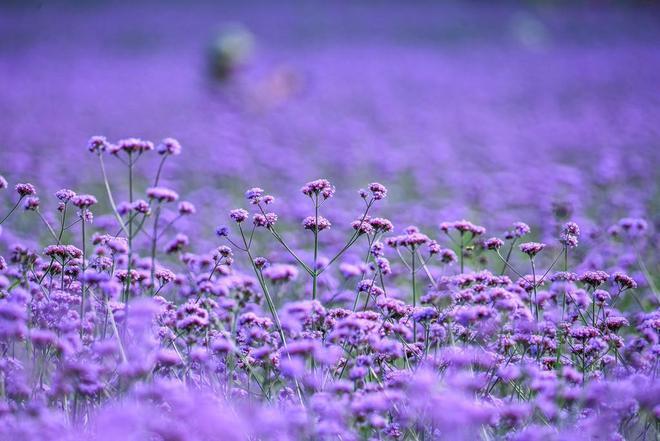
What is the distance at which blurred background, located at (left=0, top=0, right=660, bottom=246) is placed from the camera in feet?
30.8

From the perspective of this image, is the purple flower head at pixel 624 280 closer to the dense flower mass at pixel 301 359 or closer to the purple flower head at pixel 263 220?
the dense flower mass at pixel 301 359

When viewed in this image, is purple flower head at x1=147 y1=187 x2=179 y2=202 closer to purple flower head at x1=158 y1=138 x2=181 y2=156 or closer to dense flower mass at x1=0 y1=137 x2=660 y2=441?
dense flower mass at x1=0 y1=137 x2=660 y2=441

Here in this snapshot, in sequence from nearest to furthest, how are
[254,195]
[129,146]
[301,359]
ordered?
1. [301,359]
2. [129,146]
3. [254,195]

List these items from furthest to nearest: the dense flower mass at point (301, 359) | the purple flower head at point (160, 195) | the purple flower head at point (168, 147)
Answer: the purple flower head at point (168, 147) → the purple flower head at point (160, 195) → the dense flower mass at point (301, 359)

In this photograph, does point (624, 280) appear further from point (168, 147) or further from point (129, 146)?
point (129, 146)

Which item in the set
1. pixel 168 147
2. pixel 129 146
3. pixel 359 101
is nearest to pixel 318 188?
pixel 168 147

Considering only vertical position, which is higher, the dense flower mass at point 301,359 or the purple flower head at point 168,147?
the purple flower head at point 168,147

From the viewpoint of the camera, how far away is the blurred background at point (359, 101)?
9.40 metres

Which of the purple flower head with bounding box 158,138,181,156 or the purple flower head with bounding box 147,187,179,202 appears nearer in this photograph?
the purple flower head with bounding box 147,187,179,202

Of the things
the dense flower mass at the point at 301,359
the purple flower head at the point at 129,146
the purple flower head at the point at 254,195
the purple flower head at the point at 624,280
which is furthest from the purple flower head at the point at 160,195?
the purple flower head at the point at 624,280

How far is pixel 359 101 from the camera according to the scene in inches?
787

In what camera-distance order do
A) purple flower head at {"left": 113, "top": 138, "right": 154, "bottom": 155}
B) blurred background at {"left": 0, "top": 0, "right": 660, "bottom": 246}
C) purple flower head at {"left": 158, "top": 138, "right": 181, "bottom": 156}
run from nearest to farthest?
1. purple flower head at {"left": 113, "top": 138, "right": 154, "bottom": 155}
2. purple flower head at {"left": 158, "top": 138, "right": 181, "bottom": 156}
3. blurred background at {"left": 0, "top": 0, "right": 660, "bottom": 246}

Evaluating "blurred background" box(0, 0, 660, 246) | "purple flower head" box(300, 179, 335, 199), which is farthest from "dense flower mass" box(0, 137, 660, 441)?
"blurred background" box(0, 0, 660, 246)

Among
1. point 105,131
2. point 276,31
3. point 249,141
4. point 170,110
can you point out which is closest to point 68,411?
point 249,141
